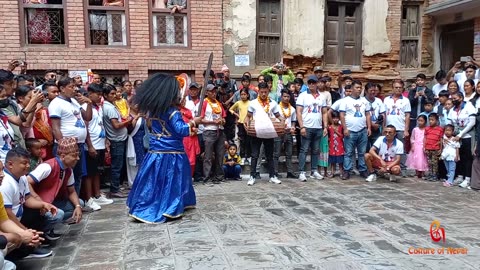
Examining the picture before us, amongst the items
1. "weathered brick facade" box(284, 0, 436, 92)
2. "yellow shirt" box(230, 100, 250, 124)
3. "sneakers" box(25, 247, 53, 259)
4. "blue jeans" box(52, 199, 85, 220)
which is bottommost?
"sneakers" box(25, 247, 53, 259)

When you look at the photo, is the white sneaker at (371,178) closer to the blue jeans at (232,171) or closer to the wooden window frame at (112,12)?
the blue jeans at (232,171)

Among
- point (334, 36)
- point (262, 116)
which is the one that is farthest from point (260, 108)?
point (334, 36)

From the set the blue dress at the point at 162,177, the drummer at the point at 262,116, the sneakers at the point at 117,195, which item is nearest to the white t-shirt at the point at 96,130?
the sneakers at the point at 117,195

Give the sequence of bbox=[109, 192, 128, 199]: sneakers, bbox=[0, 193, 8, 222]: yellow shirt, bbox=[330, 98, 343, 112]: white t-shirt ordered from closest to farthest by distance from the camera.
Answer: bbox=[0, 193, 8, 222]: yellow shirt < bbox=[109, 192, 128, 199]: sneakers < bbox=[330, 98, 343, 112]: white t-shirt

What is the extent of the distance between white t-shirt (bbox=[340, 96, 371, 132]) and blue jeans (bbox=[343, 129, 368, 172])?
12 centimetres

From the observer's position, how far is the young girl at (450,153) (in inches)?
292

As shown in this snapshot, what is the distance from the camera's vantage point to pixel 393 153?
7816mm

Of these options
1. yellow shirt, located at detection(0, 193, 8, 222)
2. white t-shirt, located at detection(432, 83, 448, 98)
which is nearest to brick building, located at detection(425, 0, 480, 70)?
white t-shirt, located at detection(432, 83, 448, 98)

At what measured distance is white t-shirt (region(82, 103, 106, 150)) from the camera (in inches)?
238

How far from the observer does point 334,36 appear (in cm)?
1180

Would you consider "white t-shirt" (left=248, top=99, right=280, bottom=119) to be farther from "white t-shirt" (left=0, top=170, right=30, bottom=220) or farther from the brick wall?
"white t-shirt" (left=0, top=170, right=30, bottom=220)

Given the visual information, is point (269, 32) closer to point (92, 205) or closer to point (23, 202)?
point (92, 205)

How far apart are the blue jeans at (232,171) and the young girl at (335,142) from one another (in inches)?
71.4

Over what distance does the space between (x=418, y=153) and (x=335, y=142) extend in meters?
1.64
